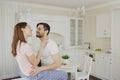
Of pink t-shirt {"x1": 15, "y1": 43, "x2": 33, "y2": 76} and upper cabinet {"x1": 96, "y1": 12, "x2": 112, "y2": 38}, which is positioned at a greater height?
upper cabinet {"x1": 96, "y1": 12, "x2": 112, "y2": 38}

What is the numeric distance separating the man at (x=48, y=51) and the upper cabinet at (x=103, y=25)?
11.2 ft

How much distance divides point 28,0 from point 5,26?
1118 millimetres

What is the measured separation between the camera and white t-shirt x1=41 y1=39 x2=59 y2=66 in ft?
5.82

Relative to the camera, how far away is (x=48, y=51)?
1.83 meters

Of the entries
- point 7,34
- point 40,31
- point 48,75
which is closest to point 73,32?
point 7,34

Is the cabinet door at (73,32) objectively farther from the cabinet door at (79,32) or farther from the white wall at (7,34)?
the white wall at (7,34)

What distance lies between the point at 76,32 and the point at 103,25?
128cm

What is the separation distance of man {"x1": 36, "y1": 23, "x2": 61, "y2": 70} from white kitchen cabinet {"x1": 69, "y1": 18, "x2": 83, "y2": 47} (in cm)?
399

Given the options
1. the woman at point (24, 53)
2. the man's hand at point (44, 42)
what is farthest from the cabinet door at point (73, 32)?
the woman at point (24, 53)

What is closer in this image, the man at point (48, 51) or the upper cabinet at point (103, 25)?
the man at point (48, 51)

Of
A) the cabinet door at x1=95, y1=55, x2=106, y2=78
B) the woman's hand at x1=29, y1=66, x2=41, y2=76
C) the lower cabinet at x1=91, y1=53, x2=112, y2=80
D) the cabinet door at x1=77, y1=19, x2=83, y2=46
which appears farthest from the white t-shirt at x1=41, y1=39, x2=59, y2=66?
the cabinet door at x1=77, y1=19, x2=83, y2=46

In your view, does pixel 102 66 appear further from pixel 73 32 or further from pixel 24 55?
pixel 24 55

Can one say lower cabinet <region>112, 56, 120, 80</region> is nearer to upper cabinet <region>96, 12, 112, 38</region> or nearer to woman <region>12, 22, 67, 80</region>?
upper cabinet <region>96, 12, 112, 38</region>

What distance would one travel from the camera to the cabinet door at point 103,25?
481 centimetres
